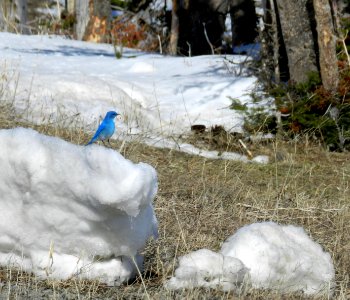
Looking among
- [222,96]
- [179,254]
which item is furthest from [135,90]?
[179,254]

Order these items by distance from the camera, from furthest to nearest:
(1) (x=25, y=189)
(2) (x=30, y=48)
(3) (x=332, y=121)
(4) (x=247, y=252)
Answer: (2) (x=30, y=48) → (3) (x=332, y=121) → (4) (x=247, y=252) → (1) (x=25, y=189)

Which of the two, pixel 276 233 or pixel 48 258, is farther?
pixel 276 233

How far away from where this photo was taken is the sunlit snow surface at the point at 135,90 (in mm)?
8227

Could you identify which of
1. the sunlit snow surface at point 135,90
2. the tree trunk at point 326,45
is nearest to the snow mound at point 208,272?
the sunlit snow surface at point 135,90

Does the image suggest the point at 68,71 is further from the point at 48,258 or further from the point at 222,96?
the point at 48,258

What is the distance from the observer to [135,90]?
30.9 feet

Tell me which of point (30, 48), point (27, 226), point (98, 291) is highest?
point (30, 48)

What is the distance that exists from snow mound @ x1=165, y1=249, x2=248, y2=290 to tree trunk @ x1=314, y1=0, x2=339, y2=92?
5.05 meters

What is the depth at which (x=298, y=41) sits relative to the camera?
361 inches

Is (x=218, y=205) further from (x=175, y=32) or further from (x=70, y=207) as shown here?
(x=175, y=32)

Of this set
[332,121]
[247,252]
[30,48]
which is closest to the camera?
[247,252]

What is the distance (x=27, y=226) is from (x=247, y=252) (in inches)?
45.4

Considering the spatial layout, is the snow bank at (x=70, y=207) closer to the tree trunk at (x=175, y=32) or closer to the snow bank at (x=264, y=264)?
the snow bank at (x=264, y=264)

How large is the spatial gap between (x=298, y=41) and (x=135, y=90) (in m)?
1.98
